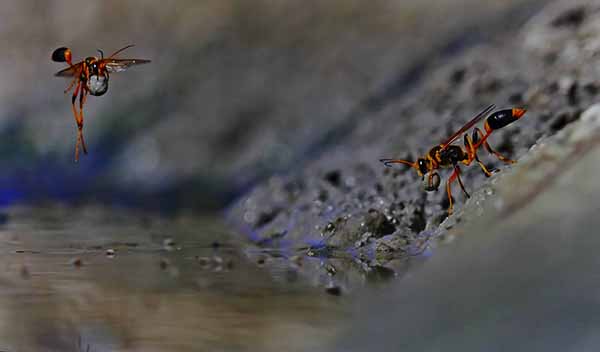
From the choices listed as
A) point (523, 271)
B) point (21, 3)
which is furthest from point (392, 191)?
point (21, 3)

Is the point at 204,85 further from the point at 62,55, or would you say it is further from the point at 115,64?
the point at 62,55

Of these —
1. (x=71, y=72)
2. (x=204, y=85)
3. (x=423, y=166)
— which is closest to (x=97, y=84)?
(x=71, y=72)

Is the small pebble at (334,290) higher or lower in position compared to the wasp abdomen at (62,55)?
lower

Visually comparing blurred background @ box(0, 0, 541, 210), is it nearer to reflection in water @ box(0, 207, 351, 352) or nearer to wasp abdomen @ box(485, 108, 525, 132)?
reflection in water @ box(0, 207, 351, 352)

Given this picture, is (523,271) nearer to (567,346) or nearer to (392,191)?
(567,346)

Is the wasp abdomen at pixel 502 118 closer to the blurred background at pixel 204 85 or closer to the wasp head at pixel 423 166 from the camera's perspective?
the wasp head at pixel 423 166

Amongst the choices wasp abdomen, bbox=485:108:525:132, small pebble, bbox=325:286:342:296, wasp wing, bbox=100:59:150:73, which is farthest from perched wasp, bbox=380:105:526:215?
wasp wing, bbox=100:59:150:73

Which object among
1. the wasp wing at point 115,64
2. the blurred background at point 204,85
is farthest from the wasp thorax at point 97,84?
the blurred background at point 204,85

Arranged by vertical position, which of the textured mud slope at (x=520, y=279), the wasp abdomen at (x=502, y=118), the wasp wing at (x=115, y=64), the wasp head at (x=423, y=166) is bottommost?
the textured mud slope at (x=520, y=279)
